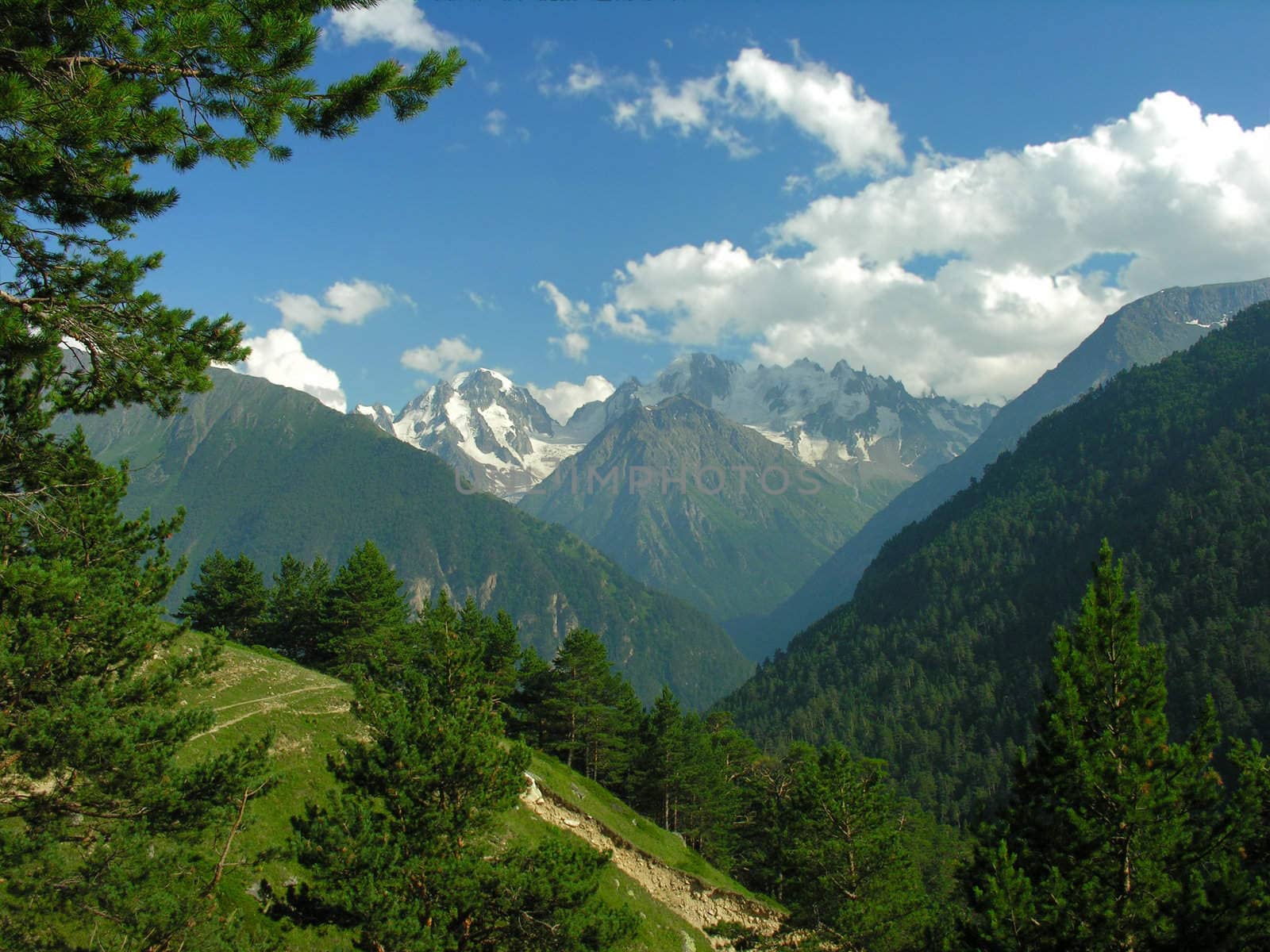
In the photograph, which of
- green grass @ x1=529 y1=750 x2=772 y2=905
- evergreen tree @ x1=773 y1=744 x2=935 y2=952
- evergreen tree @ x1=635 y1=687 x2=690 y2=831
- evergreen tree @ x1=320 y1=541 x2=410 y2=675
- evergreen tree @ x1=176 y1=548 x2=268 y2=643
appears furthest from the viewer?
evergreen tree @ x1=176 y1=548 x2=268 y2=643

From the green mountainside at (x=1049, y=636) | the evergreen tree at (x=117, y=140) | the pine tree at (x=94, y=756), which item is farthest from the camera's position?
the green mountainside at (x=1049, y=636)

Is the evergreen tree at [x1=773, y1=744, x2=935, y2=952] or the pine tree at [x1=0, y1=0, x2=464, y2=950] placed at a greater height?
the pine tree at [x1=0, y1=0, x2=464, y2=950]

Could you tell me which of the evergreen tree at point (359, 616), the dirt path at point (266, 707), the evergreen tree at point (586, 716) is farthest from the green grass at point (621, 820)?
the evergreen tree at point (359, 616)

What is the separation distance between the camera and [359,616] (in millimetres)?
56750

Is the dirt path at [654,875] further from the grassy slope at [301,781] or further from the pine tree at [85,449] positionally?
the pine tree at [85,449]

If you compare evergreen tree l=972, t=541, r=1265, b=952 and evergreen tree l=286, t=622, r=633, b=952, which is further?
evergreen tree l=286, t=622, r=633, b=952

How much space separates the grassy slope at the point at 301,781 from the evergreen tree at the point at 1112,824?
11.1 m

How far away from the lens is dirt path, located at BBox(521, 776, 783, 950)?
3803cm

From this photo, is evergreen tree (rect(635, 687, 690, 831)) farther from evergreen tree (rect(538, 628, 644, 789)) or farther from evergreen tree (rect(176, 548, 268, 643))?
evergreen tree (rect(176, 548, 268, 643))

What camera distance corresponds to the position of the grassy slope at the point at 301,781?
2331 centimetres

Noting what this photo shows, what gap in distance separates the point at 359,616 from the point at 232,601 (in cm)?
1536

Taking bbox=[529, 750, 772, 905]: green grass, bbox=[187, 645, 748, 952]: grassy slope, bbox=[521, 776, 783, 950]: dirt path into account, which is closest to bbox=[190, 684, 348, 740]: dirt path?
bbox=[187, 645, 748, 952]: grassy slope

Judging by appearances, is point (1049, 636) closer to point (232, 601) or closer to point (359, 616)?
point (359, 616)

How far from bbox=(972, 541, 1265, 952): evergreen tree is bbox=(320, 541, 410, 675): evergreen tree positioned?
155 ft
